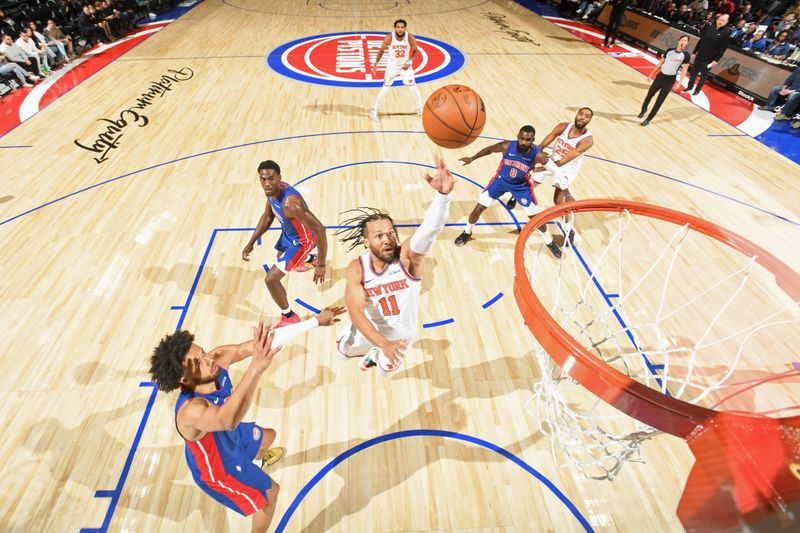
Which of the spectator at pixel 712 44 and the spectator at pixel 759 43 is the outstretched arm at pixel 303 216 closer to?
the spectator at pixel 712 44

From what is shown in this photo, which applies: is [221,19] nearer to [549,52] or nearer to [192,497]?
[549,52]

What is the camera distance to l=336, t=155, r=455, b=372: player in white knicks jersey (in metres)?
2.48

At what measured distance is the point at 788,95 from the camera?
8.37m

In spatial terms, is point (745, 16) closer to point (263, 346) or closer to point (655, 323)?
point (655, 323)

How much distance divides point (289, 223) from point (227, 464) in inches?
78.1

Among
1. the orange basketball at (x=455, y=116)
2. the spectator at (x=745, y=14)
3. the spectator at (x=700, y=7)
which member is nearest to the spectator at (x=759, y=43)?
the spectator at (x=745, y=14)

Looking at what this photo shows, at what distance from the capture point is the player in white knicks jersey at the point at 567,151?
4789 millimetres

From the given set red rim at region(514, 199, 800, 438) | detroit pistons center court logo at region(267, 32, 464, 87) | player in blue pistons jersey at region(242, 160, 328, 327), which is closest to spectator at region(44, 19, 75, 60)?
detroit pistons center court logo at region(267, 32, 464, 87)

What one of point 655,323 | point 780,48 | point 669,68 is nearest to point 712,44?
point 669,68

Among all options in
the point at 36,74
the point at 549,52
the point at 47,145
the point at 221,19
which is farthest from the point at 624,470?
the point at 221,19

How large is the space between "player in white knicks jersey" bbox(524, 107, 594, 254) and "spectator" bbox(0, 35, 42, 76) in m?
11.1

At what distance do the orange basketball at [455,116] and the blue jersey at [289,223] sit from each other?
148 centimetres

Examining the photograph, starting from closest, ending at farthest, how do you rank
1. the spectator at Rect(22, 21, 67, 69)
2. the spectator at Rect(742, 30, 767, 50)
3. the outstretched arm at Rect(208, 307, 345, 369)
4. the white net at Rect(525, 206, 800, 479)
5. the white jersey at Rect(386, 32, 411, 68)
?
the outstretched arm at Rect(208, 307, 345, 369), the white net at Rect(525, 206, 800, 479), the white jersey at Rect(386, 32, 411, 68), the spectator at Rect(22, 21, 67, 69), the spectator at Rect(742, 30, 767, 50)

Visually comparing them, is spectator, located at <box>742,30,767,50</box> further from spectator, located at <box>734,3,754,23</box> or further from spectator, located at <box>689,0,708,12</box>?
spectator, located at <box>689,0,708,12</box>
